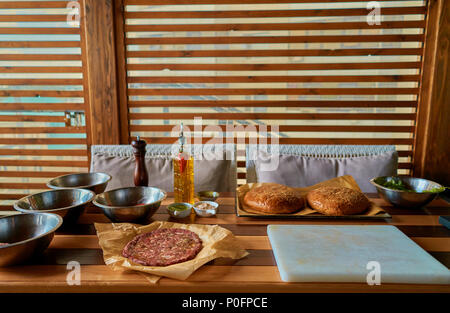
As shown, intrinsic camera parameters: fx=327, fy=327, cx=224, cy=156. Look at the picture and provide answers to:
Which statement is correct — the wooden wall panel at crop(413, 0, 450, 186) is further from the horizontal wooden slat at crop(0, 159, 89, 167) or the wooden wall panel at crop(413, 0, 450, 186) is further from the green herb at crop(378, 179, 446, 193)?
the horizontal wooden slat at crop(0, 159, 89, 167)

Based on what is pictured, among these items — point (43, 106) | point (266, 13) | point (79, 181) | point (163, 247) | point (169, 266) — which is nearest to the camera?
point (169, 266)

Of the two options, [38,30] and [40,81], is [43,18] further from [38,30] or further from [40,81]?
[40,81]

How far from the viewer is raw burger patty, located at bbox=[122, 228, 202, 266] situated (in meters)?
0.85

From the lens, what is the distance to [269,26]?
2.35 meters

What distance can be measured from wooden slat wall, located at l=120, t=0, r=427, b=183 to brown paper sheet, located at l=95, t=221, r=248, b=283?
4.95 ft

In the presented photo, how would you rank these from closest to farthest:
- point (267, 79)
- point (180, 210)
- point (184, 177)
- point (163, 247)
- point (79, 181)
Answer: point (163, 247) → point (180, 210) → point (184, 177) → point (79, 181) → point (267, 79)

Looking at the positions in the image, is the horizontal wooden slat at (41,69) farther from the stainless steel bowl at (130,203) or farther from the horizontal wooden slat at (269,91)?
the stainless steel bowl at (130,203)

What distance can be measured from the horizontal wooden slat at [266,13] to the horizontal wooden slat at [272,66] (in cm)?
34

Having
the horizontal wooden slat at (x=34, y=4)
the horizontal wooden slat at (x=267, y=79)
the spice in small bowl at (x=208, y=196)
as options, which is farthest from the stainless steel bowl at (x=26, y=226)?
the horizontal wooden slat at (x=34, y=4)

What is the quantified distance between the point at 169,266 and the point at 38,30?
7.75 feet

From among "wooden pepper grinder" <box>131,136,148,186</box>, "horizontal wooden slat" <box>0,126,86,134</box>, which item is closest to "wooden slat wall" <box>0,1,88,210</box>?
"horizontal wooden slat" <box>0,126,86,134</box>

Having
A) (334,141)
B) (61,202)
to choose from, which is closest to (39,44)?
(61,202)

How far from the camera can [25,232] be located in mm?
959
